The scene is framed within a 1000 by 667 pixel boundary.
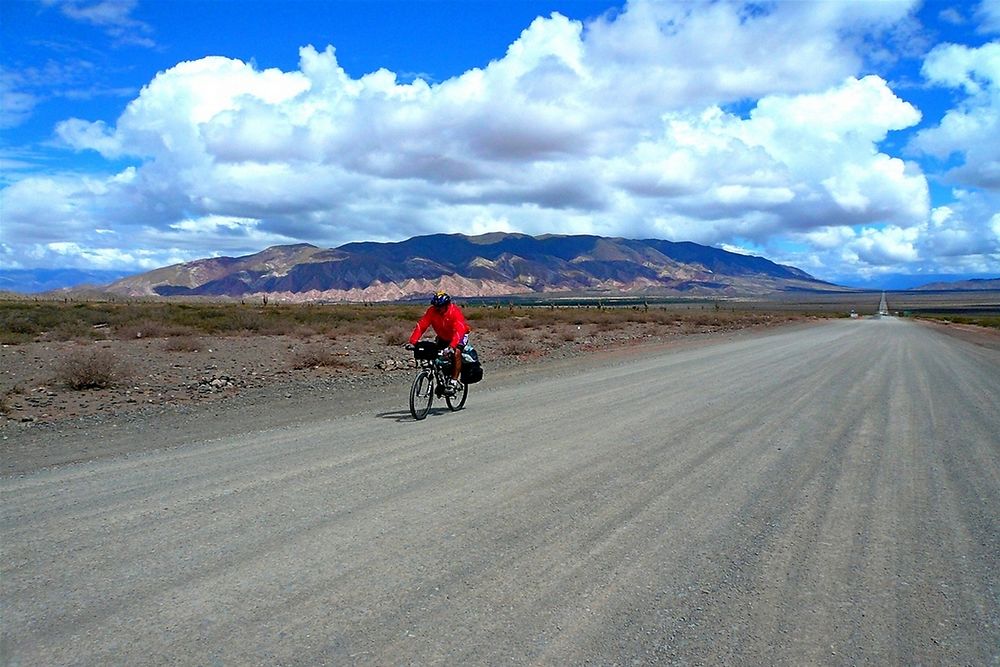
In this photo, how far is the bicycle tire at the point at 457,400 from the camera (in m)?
13.0

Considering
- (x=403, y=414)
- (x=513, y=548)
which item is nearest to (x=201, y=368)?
(x=403, y=414)

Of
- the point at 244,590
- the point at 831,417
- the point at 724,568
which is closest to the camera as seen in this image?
the point at 244,590

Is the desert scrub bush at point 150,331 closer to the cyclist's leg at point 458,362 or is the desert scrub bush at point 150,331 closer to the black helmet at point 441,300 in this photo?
the cyclist's leg at point 458,362

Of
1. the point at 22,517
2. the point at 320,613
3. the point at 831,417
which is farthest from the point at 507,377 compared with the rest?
the point at 320,613

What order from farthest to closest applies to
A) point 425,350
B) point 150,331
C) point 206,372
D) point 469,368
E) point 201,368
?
point 150,331 < point 201,368 < point 206,372 < point 469,368 < point 425,350

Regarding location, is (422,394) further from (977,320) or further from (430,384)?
(977,320)

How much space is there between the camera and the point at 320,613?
4.49 m

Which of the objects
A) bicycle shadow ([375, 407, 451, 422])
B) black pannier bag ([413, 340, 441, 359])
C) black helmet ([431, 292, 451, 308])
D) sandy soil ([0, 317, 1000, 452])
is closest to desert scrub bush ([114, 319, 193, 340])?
sandy soil ([0, 317, 1000, 452])

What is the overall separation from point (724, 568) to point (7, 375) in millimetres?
20689

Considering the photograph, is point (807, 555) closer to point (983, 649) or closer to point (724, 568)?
point (724, 568)

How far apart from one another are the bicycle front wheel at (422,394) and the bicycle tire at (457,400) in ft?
2.00

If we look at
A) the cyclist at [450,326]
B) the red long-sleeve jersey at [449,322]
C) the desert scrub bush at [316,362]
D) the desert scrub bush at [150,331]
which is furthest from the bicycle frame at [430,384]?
the desert scrub bush at [150,331]

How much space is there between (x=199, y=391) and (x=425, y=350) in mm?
7462

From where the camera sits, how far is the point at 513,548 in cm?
564
